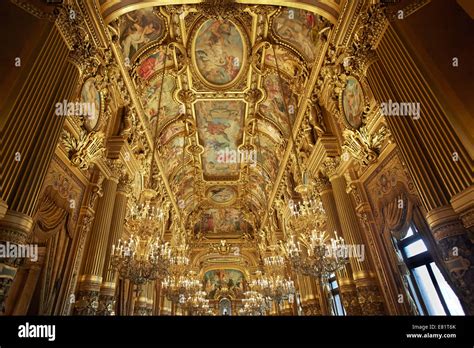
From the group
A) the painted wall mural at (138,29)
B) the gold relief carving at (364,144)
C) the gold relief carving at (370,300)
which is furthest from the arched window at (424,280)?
the painted wall mural at (138,29)

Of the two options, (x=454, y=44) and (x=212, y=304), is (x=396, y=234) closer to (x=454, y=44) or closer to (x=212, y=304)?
(x=454, y=44)

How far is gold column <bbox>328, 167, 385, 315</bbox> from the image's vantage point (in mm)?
6012

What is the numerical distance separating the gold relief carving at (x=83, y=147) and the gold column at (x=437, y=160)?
6.75 metres

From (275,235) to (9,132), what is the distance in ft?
46.8

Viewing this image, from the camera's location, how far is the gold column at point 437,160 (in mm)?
3428

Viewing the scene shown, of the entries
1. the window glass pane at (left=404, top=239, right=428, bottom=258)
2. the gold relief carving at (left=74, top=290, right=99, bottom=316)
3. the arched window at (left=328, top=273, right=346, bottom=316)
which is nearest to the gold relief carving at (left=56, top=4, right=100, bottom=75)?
the gold relief carving at (left=74, top=290, right=99, bottom=316)

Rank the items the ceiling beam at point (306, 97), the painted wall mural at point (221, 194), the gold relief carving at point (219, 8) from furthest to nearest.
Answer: the painted wall mural at point (221, 194)
the ceiling beam at point (306, 97)
the gold relief carving at point (219, 8)

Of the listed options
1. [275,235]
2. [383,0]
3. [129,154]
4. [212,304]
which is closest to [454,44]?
[383,0]

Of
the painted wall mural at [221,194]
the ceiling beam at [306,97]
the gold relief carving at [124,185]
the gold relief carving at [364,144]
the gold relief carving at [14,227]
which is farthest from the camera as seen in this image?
the painted wall mural at [221,194]

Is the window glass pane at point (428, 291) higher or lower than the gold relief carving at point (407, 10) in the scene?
lower

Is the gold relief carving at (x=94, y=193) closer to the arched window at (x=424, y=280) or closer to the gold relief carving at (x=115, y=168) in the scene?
the gold relief carving at (x=115, y=168)

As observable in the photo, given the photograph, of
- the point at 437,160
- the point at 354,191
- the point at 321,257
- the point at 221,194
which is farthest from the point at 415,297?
the point at 221,194

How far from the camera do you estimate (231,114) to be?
44.1ft

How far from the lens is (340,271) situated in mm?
7070
